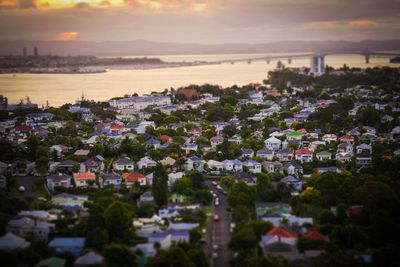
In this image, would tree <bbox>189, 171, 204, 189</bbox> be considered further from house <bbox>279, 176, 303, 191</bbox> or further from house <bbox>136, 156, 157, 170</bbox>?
house <bbox>136, 156, 157, 170</bbox>

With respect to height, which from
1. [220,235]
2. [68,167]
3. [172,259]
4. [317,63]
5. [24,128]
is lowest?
[220,235]

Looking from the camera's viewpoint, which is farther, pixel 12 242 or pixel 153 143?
pixel 153 143

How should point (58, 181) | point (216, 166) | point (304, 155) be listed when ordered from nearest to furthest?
point (58, 181) < point (216, 166) < point (304, 155)

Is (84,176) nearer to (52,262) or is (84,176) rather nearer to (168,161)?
(168,161)

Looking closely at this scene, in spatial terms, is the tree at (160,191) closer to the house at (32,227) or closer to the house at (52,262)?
the house at (32,227)

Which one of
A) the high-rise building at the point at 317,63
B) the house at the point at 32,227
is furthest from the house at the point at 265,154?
the high-rise building at the point at 317,63

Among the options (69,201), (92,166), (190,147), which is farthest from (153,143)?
(69,201)
